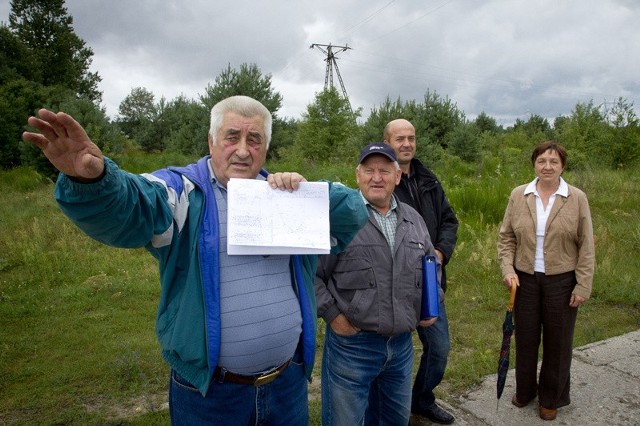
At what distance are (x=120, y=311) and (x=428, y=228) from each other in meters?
4.17

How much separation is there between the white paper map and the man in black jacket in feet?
5.06

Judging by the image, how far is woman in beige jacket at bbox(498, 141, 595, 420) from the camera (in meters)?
3.43

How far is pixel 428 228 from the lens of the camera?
348 cm

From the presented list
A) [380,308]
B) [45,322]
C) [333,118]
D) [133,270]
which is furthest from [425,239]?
[333,118]

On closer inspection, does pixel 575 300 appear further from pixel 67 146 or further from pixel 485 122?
pixel 485 122

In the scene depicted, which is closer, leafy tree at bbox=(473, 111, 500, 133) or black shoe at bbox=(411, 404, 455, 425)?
black shoe at bbox=(411, 404, 455, 425)

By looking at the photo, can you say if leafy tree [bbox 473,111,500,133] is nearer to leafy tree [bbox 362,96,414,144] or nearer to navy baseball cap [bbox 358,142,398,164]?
leafy tree [bbox 362,96,414,144]

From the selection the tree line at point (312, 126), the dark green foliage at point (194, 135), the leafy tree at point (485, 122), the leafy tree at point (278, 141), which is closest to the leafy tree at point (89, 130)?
the tree line at point (312, 126)

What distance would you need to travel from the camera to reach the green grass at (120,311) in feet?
12.5

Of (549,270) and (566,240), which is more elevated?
(566,240)

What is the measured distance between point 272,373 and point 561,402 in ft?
9.31

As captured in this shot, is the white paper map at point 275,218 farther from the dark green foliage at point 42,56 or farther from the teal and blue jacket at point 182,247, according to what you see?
the dark green foliage at point 42,56

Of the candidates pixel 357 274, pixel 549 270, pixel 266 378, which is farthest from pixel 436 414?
pixel 266 378

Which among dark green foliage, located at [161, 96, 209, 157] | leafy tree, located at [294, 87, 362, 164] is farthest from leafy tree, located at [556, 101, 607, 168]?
dark green foliage, located at [161, 96, 209, 157]
